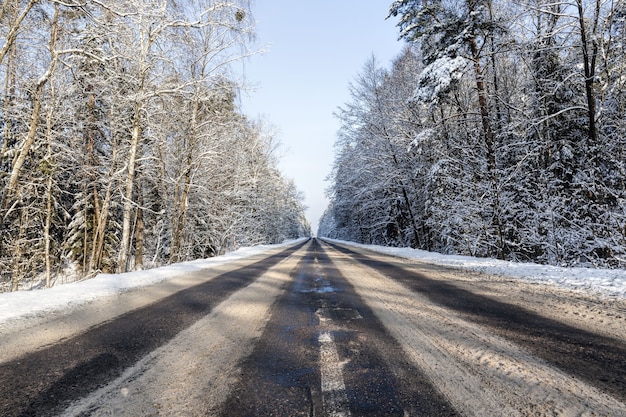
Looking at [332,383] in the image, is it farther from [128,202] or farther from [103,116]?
[103,116]

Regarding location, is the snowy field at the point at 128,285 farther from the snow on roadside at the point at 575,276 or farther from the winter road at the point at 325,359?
the winter road at the point at 325,359

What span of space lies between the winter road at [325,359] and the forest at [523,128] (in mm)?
5948

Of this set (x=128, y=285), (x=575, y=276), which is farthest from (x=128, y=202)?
(x=575, y=276)

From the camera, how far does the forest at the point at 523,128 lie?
320 inches

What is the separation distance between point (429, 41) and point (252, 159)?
16.6m

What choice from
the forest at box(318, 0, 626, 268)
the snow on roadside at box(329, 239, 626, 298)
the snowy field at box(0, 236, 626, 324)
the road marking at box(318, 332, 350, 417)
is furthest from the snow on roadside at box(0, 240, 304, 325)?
the forest at box(318, 0, 626, 268)

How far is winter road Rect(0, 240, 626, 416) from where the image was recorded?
1.69 meters

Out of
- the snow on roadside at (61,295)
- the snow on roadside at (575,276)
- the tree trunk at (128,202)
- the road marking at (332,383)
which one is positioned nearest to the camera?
the road marking at (332,383)

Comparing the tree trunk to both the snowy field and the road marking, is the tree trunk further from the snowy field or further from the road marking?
the road marking

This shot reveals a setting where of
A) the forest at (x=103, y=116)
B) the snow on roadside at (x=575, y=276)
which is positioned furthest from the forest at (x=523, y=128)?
the forest at (x=103, y=116)

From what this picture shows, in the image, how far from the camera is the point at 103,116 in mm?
12602

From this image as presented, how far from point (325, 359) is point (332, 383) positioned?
0.42 meters

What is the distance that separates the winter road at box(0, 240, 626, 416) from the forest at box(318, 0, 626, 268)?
5.95m

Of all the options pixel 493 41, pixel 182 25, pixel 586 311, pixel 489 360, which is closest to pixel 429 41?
pixel 493 41
